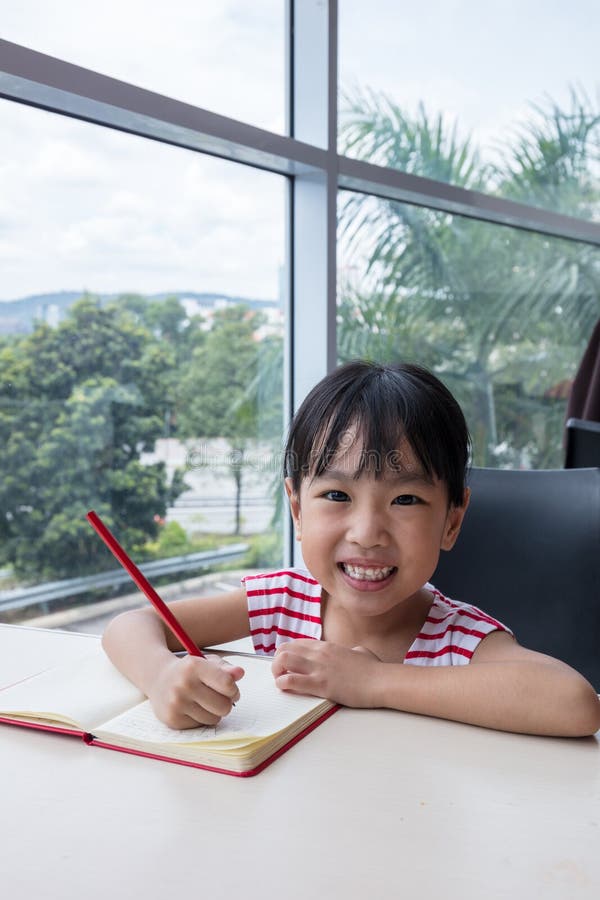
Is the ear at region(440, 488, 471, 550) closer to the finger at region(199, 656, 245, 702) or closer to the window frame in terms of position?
the finger at region(199, 656, 245, 702)

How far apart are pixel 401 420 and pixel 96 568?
1146 millimetres

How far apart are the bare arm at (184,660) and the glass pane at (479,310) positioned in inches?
53.9

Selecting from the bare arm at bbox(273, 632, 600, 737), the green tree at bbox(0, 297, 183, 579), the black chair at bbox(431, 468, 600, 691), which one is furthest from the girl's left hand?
the green tree at bbox(0, 297, 183, 579)

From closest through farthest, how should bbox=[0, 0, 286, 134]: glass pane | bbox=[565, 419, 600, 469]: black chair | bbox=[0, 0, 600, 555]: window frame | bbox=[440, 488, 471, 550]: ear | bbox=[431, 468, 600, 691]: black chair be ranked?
bbox=[440, 488, 471, 550]: ear, bbox=[431, 468, 600, 691]: black chair, bbox=[0, 0, 286, 134]: glass pane, bbox=[0, 0, 600, 555]: window frame, bbox=[565, 419, 600, 469]: black chair

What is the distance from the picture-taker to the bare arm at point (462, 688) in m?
0.81

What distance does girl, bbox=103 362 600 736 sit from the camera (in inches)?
32.4

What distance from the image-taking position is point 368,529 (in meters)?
0.98

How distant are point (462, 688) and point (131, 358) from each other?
4.51ft

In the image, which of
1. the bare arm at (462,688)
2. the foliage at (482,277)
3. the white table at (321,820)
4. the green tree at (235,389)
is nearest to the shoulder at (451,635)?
the bare arm at (462,688)

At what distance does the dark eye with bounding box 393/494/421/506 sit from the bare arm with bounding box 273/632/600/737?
0.19 meters

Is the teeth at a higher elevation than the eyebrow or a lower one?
lower

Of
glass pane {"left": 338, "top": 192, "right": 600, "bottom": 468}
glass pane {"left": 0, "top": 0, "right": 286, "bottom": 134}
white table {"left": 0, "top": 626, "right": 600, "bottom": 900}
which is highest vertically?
glass pane {"left": 0, "top": 0, "right": 286, "bottom": 134}

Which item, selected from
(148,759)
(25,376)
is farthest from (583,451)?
(148,759)

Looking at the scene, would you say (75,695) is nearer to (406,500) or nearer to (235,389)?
(406,500)
